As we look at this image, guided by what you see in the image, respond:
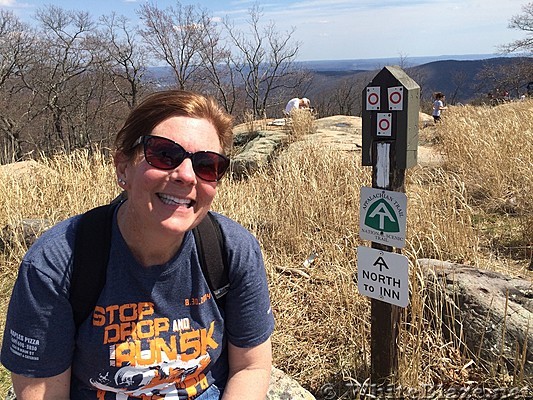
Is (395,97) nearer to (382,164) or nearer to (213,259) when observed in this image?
(382,164)

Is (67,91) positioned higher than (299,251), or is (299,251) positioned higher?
(67,91)

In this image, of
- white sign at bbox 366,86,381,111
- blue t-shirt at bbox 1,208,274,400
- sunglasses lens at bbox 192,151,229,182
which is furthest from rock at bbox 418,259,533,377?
sunglasses lens at bbox 192,151,229,182

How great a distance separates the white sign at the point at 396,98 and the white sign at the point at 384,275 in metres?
0.61

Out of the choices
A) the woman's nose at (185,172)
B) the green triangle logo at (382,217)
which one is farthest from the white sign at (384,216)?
the woman's nose at (185,172)

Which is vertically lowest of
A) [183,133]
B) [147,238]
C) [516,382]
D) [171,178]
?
[516,382]

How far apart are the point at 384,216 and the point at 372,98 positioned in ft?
1.64

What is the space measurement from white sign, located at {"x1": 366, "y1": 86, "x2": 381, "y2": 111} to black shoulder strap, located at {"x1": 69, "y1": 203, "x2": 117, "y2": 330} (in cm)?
121

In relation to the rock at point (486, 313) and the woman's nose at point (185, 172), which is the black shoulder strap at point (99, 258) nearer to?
the woman's nose at point (185, 172)

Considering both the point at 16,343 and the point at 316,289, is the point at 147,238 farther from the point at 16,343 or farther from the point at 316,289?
the point at 316,289

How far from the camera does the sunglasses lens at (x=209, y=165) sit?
4.41 ft

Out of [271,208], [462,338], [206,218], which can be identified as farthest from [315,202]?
[206,218]

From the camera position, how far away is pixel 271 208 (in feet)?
14.5

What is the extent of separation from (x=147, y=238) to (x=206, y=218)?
0.22 metres

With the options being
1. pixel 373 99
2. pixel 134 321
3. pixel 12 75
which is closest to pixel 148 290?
pixel 134 321
